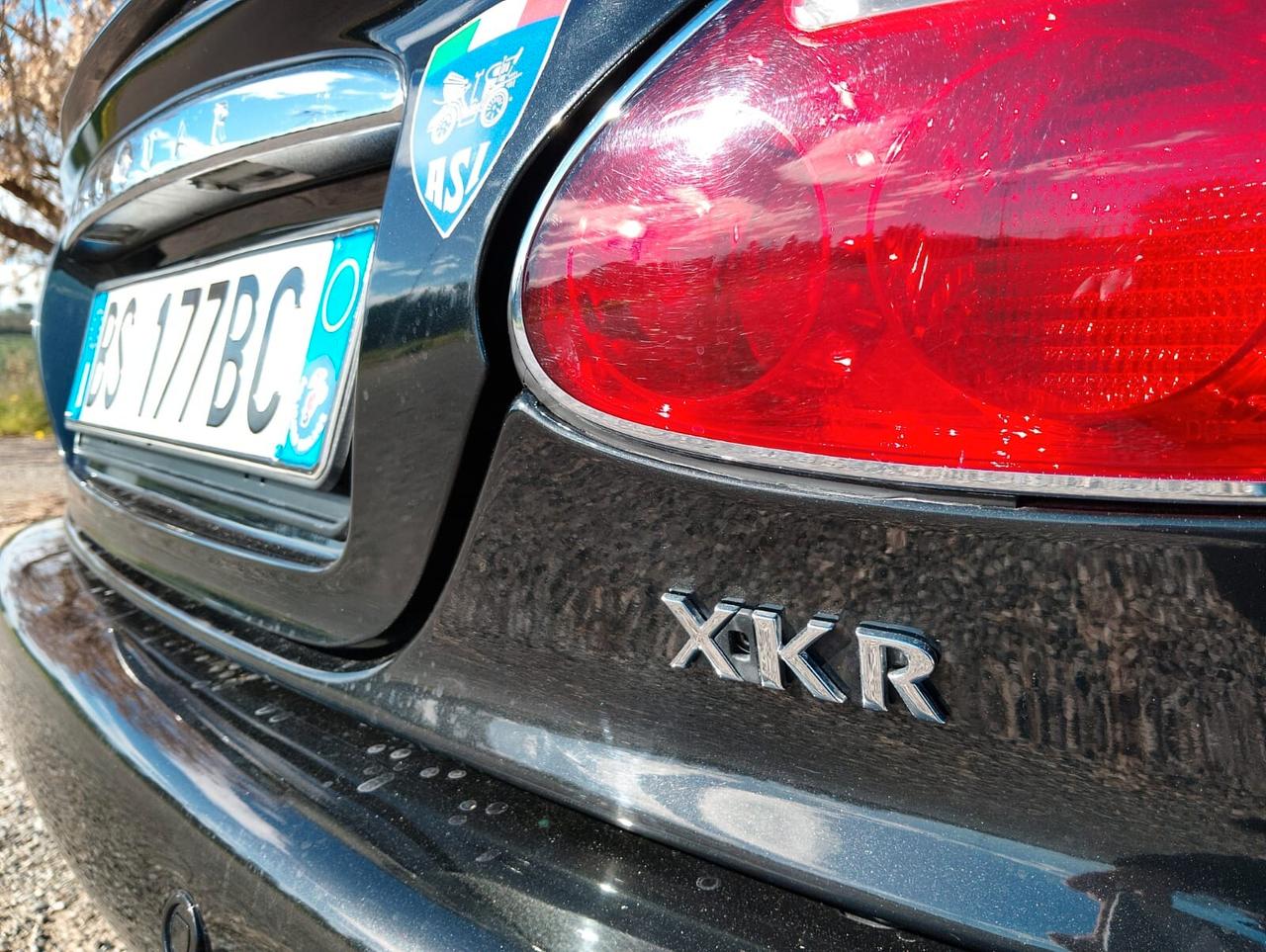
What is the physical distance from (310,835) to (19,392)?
1612 cm

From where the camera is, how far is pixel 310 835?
32.3 inches

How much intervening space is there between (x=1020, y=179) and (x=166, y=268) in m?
1.31

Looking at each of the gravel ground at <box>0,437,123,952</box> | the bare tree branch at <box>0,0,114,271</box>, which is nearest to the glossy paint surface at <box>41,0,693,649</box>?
the gravel ground at <box>0,437,123,952</box>

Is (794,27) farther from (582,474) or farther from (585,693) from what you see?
(585,693)

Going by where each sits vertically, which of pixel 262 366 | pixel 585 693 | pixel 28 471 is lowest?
pixel 28 471

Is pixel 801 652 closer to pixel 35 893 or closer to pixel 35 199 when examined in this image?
pixel 35 893

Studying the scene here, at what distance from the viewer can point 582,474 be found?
735 millimetres

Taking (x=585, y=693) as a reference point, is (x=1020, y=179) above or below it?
above

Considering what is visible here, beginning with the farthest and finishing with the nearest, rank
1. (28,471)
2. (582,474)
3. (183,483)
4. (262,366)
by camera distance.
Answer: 1. (28,471)
2. (183,483)
3. (262,366)
4. (582,474)

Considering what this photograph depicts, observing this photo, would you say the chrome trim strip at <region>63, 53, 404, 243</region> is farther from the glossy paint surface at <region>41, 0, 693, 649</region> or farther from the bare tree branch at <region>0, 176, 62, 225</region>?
the bare tree branch at <region>0, 176, 62, 225</region>

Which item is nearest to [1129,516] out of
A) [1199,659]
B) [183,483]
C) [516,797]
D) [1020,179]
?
[1199,659]

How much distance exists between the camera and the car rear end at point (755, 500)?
52 cm

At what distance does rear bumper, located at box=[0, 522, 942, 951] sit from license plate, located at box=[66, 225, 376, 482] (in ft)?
0.88

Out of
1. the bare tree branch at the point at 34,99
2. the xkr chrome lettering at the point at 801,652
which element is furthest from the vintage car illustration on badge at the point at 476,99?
the bare tree branch at the point at 34,99
